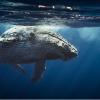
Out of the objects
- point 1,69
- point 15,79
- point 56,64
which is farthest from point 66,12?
point 15,79

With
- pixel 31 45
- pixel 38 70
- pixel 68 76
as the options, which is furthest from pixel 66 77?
pixel 31 45

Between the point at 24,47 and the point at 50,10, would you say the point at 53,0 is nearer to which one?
the point at 50,10

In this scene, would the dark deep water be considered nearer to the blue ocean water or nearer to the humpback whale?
the blue ocean water

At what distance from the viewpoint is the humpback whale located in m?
12.2

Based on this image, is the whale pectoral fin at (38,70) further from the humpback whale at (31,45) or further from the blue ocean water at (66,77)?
the blue ocean water at (66,77)

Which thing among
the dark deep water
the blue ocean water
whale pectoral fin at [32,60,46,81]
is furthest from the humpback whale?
the blue ocean water

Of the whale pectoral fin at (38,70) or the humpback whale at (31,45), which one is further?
the whale pectoral fin at (38,70)

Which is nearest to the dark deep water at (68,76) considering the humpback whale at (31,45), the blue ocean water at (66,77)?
the blue ocean water at (66,77)

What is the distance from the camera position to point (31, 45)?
499 inches

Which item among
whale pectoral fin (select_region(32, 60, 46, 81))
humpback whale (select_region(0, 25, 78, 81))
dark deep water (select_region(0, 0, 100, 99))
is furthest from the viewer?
dark deep water (select_region(0, 0, 100, 99))

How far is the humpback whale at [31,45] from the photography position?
12.2m

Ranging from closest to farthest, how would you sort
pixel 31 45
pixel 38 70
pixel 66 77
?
pixel 31 45 → pixel 38 70 → pixel 66 77

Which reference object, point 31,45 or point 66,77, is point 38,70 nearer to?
point 31,45

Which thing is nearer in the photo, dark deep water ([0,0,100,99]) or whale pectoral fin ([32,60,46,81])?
whale pectoral fin ([32,60,46,81])
